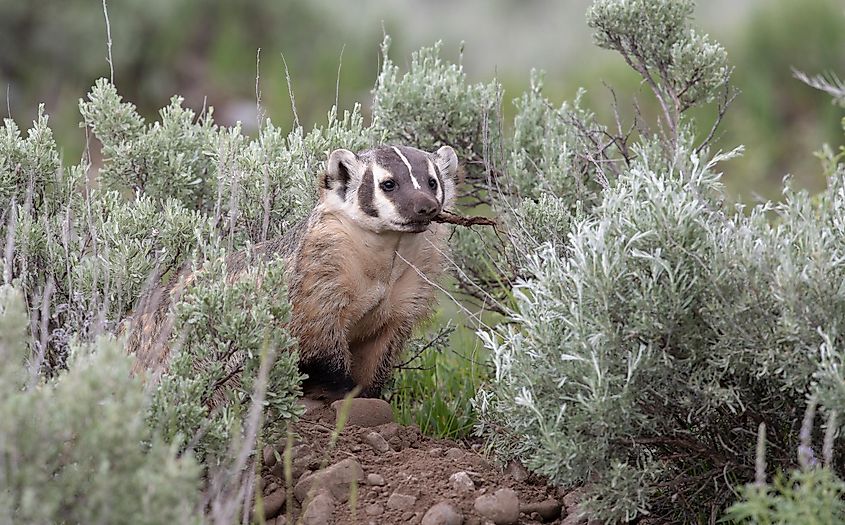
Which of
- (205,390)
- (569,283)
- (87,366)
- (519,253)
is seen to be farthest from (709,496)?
(87,366)

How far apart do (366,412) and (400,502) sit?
760mm

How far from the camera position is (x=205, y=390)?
3523 millimetres

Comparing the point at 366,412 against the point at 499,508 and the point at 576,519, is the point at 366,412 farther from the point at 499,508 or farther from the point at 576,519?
the point at 576,519

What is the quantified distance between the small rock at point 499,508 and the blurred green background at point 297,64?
6.43 m

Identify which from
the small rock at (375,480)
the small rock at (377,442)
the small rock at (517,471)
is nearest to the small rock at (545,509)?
the small rock at (517,471)

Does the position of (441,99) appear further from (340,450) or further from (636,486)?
(636,486)

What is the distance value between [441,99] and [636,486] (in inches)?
95.3

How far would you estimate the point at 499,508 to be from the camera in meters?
3.43

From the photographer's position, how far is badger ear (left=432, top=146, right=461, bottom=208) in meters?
4.62

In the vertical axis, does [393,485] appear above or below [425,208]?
below

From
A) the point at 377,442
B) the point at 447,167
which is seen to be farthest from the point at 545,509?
the point at 447,167

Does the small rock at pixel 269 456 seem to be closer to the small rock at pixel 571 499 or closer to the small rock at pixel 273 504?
the small rock at pixel 273 504

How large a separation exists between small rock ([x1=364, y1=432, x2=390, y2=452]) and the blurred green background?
19.5 ft

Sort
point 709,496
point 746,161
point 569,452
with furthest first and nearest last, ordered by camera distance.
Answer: point 746,161, point 709,496, point 569,452
